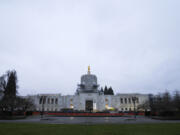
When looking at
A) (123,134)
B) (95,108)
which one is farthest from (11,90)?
(123,134)

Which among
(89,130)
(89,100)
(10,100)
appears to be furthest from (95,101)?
(89,130)

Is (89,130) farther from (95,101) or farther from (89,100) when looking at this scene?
(89,100)

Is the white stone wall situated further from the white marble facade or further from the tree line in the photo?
→ the tree line

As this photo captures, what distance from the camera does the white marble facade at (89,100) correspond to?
82875mm

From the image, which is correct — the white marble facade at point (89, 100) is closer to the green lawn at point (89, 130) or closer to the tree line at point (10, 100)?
the tree line at point (10, 100)

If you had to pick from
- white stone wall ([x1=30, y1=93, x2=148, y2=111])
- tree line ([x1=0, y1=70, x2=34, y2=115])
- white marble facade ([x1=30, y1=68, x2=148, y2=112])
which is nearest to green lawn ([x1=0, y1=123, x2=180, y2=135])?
tree line ([x1=0, y1=70, x2=34, y2=115])

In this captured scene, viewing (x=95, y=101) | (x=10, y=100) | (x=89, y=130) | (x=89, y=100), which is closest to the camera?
(x=89, y=130)

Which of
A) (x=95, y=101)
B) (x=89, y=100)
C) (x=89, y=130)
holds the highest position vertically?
(x=89, y=130)

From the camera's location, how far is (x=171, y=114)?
33.4 metres

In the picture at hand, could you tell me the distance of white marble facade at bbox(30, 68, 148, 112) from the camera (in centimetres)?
8288

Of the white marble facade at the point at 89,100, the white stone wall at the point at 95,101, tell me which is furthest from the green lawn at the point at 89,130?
Result: the white stone wall at the point at 95,101

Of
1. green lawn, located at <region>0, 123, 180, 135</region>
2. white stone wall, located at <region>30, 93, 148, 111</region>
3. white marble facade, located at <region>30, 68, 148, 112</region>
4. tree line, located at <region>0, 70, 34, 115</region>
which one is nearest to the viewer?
green lawn, located at <region>0, 123, 180, 135</region>

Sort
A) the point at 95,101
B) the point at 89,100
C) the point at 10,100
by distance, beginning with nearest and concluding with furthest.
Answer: the point at 10,100, the point at 95,101, the point at 89,100

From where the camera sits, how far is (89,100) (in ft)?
273
